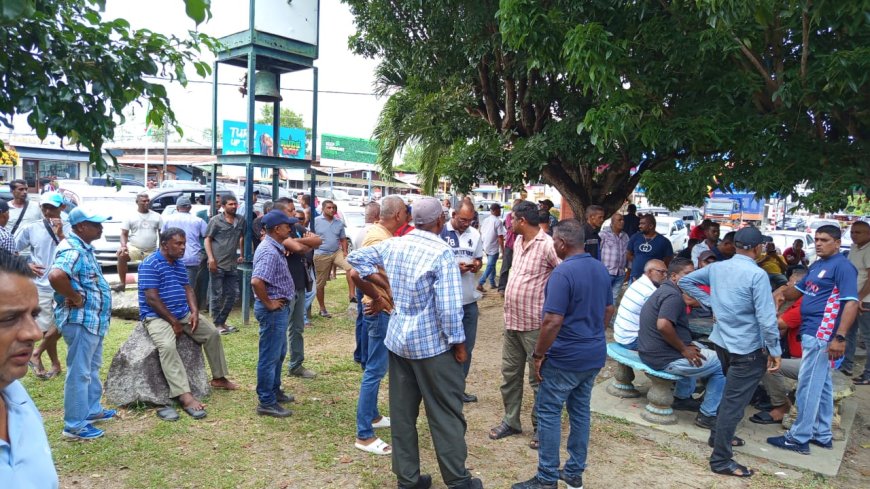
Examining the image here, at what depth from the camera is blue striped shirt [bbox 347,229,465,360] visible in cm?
338

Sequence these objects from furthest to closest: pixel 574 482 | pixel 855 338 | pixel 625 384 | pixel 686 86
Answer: pixel 855 338 < pixel 686 86 < pixel 625 384 < pixel 574 482

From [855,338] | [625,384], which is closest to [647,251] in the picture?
[855,338]

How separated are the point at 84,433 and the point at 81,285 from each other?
42.9 inches

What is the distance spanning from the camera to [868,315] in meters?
7.08

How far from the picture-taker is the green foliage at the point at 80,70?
2.80 metres

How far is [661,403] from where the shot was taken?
5.12 metres

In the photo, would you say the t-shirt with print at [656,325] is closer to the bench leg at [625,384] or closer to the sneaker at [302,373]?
the bench leg at [625,384]

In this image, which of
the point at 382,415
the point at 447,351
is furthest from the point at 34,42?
the point at 382,415

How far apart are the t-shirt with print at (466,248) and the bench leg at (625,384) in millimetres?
1676

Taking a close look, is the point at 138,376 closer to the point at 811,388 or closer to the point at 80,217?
the point at 80,217

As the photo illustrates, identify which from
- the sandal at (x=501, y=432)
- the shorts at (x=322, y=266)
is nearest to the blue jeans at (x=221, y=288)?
the shorts at (x=322, y=266)

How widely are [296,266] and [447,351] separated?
2.49 meters

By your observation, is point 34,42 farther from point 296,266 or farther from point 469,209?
point 469,209

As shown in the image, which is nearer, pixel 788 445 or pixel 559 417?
pixel 559 417
